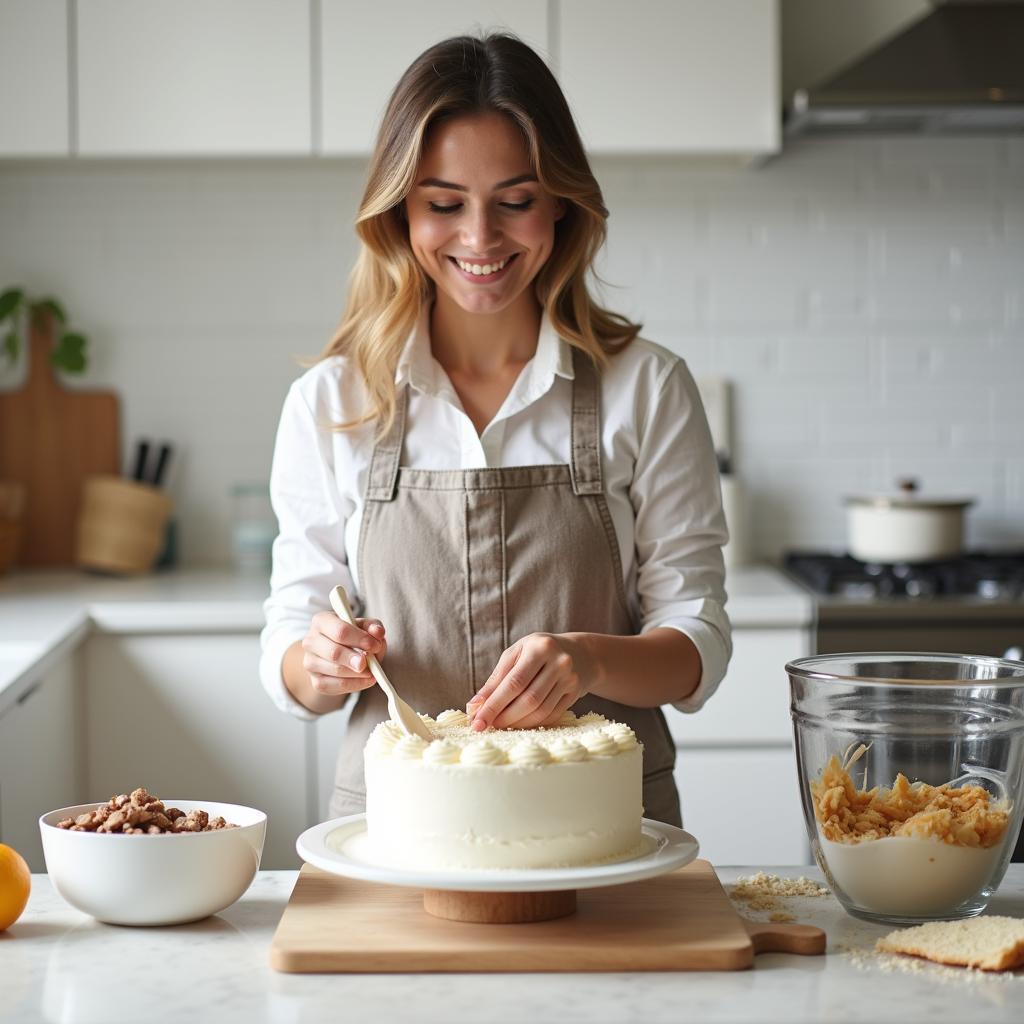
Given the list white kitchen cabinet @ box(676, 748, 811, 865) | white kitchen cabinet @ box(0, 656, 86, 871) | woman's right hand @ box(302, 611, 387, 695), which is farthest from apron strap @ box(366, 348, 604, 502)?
white kitchen cabinet @ box(676, 748, 811, 865)

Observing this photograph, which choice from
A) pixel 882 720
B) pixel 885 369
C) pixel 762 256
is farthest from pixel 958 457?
pixel 882 720

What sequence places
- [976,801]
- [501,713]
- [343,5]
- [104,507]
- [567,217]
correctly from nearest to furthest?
[976,801]
[501,713]
[567,217]
[343,5]
[104,507]

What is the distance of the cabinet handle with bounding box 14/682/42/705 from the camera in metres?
2.15

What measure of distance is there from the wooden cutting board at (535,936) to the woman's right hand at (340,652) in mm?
240

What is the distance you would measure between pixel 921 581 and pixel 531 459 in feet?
4.31

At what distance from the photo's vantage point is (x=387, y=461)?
1.66 m

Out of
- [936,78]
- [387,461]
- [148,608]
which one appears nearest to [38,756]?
[148,608]

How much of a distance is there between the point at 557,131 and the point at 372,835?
0.79 m

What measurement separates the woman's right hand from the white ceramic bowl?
0.81 feet

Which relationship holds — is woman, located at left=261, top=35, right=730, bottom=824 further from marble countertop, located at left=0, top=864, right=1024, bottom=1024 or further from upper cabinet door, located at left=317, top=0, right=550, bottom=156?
upper cabinet door, located at left=317, top=0, right=550, bottom=156

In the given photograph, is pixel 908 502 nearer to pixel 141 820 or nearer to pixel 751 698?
pixel 751 698

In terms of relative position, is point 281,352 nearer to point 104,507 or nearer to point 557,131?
point 104,507

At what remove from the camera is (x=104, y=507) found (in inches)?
121

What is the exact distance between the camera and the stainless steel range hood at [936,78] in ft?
8.95
